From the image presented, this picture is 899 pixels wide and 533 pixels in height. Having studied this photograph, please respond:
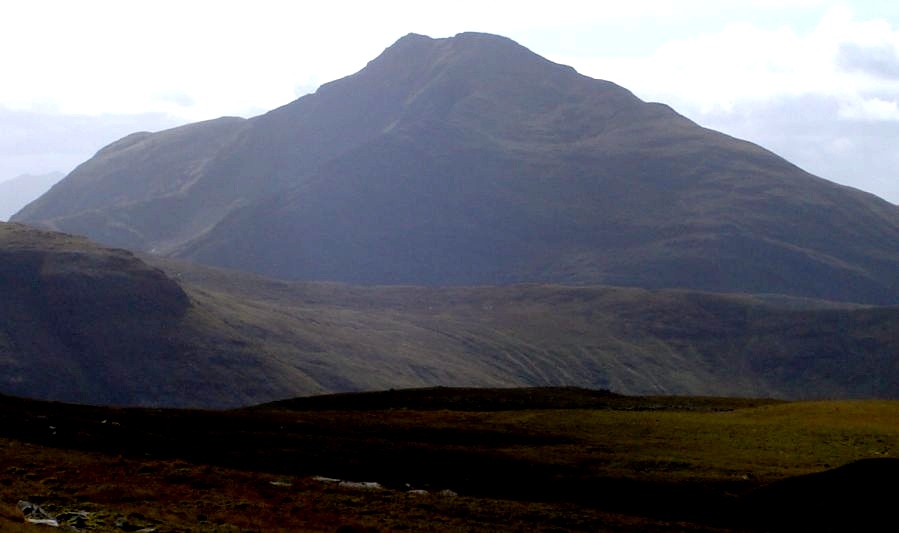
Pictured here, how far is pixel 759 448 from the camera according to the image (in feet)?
194

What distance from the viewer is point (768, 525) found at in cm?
4281

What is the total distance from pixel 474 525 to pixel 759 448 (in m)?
25.4

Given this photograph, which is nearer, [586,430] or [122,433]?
[122,433]

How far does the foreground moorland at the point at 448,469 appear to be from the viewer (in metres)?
36.6

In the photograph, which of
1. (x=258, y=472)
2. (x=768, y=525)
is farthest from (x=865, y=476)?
(x=258, y=472)

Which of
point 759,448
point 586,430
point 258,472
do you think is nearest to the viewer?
point 258,472

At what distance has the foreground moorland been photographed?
3656 cm

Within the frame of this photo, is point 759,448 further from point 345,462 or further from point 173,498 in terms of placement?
point 173,498

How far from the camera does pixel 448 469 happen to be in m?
49.6

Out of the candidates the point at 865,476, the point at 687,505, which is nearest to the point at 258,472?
the point at 687,505

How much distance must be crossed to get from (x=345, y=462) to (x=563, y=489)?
919 centimetres

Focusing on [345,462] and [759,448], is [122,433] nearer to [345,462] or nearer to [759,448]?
[345,462]

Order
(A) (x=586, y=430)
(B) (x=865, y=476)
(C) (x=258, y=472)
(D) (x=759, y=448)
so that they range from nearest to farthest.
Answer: (B) (x=865, y=476) → (C) (x=258, y=472) → (D) (x=759, y=448) → (A) (x=586, y=430)

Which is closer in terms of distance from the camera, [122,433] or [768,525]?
[768,525]
